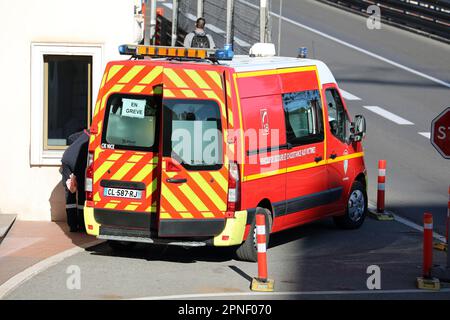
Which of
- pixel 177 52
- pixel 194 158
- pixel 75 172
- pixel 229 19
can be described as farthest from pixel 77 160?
pixel 229 19

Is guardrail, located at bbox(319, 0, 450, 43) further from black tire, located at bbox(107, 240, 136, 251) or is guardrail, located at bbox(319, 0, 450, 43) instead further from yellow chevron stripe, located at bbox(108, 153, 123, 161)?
yellow chevron stripe, located at bbox(108, 153, 123, 161)

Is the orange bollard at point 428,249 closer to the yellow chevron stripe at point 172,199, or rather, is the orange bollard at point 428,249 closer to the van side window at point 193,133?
the van side window at point 193,133

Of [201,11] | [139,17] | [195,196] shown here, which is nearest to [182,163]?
[195,196]

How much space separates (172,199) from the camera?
1373 centimetres

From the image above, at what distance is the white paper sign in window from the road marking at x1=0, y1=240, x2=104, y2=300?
2045 millimetres

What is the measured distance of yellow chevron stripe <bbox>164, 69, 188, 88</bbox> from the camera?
13828 mm

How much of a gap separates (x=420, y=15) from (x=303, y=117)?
22.9 m

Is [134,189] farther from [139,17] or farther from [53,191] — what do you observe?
[139,17]

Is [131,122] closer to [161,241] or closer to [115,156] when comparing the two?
[115,156]

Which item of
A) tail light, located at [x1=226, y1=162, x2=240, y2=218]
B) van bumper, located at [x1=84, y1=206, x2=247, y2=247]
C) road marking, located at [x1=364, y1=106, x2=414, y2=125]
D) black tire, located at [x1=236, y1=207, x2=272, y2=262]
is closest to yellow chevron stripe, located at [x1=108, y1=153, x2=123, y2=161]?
van bumper, located at [x1=84, y1=206, x2=247, y2=247]

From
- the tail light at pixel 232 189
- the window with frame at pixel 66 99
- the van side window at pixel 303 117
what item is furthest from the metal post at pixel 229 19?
the tail light at pixel 232 189

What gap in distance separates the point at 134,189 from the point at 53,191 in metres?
3.55

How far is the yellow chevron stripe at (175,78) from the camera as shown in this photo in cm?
1383

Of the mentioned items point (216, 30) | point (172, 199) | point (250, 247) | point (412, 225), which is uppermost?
point (216, 30)
